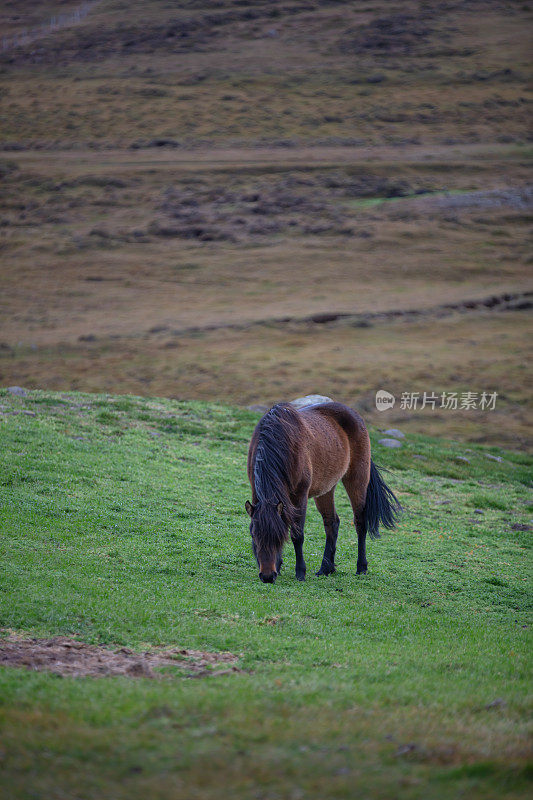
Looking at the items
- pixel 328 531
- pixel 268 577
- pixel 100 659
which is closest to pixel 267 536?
pixel 268 577

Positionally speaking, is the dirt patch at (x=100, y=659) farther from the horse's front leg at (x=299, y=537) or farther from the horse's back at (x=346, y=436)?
the horse's back at (x=346, y=436)

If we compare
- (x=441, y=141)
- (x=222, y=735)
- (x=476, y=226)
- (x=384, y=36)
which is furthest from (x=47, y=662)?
(x=384, y=36)

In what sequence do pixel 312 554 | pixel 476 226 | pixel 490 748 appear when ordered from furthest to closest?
pixel 476 226 < pixel 312 554 < pixel 490 748

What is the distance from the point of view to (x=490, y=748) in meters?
4.48

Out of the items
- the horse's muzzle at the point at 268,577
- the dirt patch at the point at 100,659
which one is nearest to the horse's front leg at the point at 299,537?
the horse's muzzle at the point at 268,577

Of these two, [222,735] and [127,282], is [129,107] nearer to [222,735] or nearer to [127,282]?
[127,282]

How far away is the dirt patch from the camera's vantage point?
19.6 feet

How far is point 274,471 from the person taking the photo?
Answer: 29.6ft

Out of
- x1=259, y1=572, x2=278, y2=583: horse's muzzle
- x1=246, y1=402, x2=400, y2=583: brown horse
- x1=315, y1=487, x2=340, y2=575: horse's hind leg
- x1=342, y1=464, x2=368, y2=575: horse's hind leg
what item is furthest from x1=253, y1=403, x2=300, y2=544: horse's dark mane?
x1=342, y1=464, x2=368, y2=575: horse's hind leg

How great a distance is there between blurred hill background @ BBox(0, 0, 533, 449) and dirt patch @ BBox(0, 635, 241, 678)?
19.9 m

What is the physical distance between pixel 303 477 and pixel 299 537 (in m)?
0.79

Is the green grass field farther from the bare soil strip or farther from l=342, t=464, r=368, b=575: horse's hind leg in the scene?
the bare soil strip

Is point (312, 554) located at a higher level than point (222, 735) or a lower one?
lower

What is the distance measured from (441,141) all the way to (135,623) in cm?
5956
